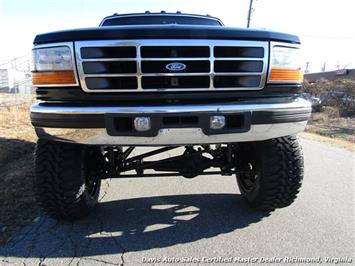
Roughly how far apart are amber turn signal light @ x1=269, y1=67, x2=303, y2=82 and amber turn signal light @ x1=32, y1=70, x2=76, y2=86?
1.50 meters

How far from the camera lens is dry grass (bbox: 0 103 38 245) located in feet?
11.1

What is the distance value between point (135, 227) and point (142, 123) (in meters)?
1.21

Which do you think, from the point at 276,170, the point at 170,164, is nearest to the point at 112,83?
the point at 170,164

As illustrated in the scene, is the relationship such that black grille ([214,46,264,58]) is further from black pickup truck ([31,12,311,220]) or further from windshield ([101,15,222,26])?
windshield ([101,15,222,26])

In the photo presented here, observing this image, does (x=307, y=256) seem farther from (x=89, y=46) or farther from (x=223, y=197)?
(x=89, y=46)

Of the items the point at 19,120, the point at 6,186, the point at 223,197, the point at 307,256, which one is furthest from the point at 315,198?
the point at 19,120

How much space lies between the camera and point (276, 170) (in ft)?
10.9

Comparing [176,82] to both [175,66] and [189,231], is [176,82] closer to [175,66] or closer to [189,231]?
[175,66]

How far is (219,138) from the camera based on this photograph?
8.68ft

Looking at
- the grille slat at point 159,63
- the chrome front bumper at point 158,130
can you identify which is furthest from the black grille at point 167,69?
the chrome front bumper at point 158,130

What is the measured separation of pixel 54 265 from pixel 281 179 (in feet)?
6.65

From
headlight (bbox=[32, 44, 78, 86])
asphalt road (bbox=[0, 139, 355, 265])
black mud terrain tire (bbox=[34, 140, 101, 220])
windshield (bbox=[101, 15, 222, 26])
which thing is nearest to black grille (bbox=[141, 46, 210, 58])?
headlight (bbox=[32, 44, 78, 86])

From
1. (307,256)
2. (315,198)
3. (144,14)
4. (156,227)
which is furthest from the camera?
(144,14)

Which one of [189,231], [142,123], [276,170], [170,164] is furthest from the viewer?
[170,164]
